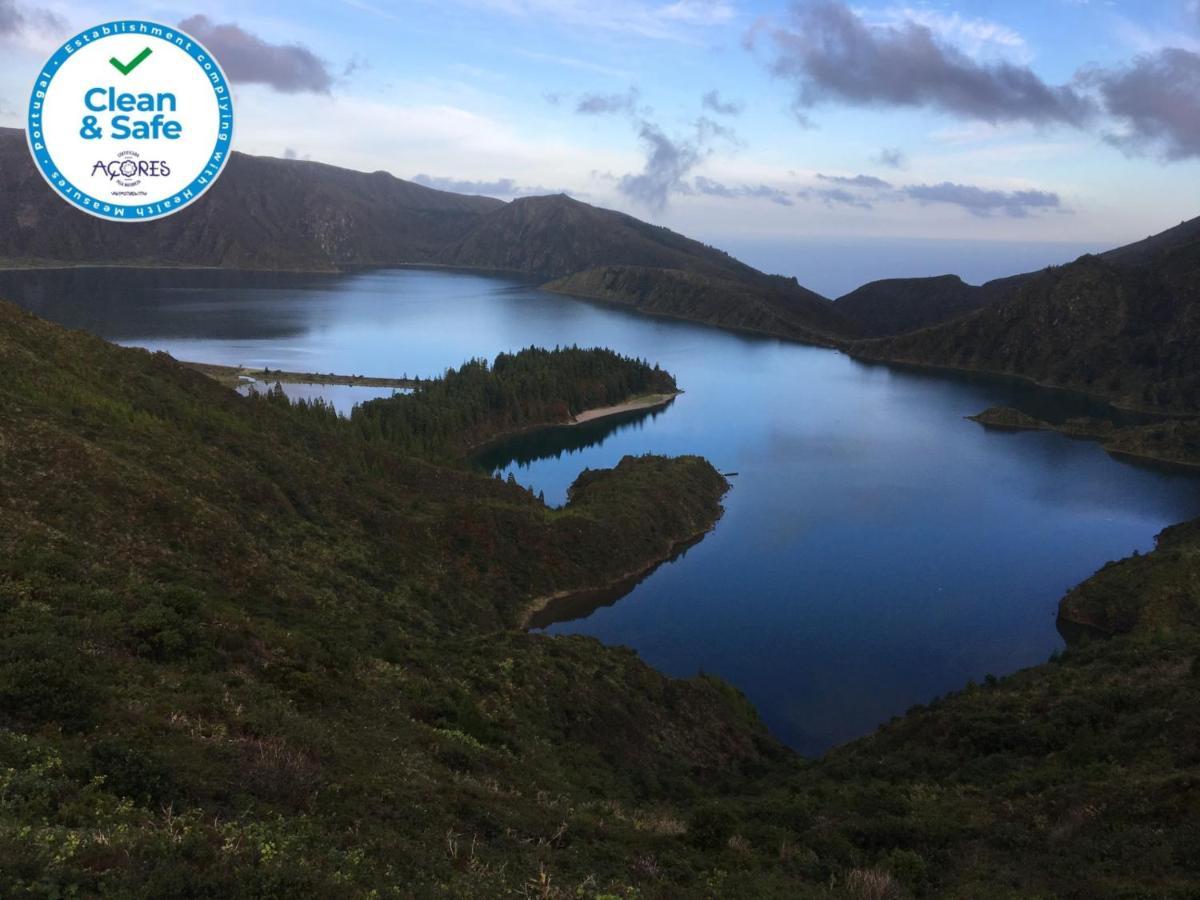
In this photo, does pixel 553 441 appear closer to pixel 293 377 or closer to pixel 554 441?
pixel 554 441

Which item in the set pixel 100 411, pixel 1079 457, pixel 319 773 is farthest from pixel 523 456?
pixel 319 773

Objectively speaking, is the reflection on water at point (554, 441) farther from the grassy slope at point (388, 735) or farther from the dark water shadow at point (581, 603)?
the grassy slope at point (388, 735)


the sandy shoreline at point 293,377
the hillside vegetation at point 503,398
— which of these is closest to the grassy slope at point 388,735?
the hillside vegetation at point 503,398

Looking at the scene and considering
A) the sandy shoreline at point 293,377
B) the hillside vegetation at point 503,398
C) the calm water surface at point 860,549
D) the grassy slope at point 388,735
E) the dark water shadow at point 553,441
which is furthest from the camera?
the sandy shoreline at point 293,377

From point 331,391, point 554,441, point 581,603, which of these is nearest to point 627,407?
point 554,441

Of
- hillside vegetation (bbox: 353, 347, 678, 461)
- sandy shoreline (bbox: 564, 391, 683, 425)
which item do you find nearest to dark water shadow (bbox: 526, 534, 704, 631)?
hillside vegetation (bbox: 353, 347, 678, 461)

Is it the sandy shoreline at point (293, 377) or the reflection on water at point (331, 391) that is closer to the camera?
the reflection on water at point (331, 391)

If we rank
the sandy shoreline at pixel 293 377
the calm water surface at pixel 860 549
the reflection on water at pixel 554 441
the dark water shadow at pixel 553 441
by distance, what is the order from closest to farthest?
the calm water surface at pixel 860 549
the reflection on water at pixel 554 441
the dark water shadow at pixel 553 441
the sandy shoreline at pixel 293 377
